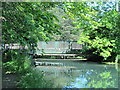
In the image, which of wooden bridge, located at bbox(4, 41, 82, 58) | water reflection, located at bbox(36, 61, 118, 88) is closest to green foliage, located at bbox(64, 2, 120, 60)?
water reflection, located at bbox(36, 61, 118, 88)

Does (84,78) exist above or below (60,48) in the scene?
below

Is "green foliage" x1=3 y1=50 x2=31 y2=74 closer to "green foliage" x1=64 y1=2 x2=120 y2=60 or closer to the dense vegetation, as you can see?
the dense vegetation

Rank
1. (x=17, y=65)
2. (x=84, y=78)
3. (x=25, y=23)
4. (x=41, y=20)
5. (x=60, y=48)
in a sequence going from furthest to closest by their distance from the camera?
(x=60, y=48) → (x=84, y=78) → (x=17, y=65) → (x=41, y=20) → (x=25, y=23)

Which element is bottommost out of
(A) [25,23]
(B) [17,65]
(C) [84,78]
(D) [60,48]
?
(C) [84,78]

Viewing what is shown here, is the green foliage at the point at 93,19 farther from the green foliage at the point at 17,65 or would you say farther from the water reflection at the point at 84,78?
the green foliage at the point at 17,65

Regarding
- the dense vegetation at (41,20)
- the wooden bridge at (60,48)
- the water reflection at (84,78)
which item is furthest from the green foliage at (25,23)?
the wooden bridge at (60,48)

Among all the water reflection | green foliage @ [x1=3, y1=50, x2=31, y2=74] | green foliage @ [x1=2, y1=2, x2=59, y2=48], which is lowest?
the water reflection

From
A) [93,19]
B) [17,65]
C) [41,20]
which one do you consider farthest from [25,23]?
[17,65]

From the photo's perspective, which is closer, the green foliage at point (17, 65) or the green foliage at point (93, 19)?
the green foliage at point (93, 19)

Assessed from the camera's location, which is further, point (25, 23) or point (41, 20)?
point (41, 20)

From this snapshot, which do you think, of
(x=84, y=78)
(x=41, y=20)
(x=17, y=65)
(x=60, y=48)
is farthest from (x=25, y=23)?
(x=60, y=48)

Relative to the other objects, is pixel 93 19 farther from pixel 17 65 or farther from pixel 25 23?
pixel 17 65

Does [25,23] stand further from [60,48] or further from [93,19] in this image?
[60,48]

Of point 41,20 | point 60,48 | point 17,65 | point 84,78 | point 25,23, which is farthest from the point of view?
point 60,48
